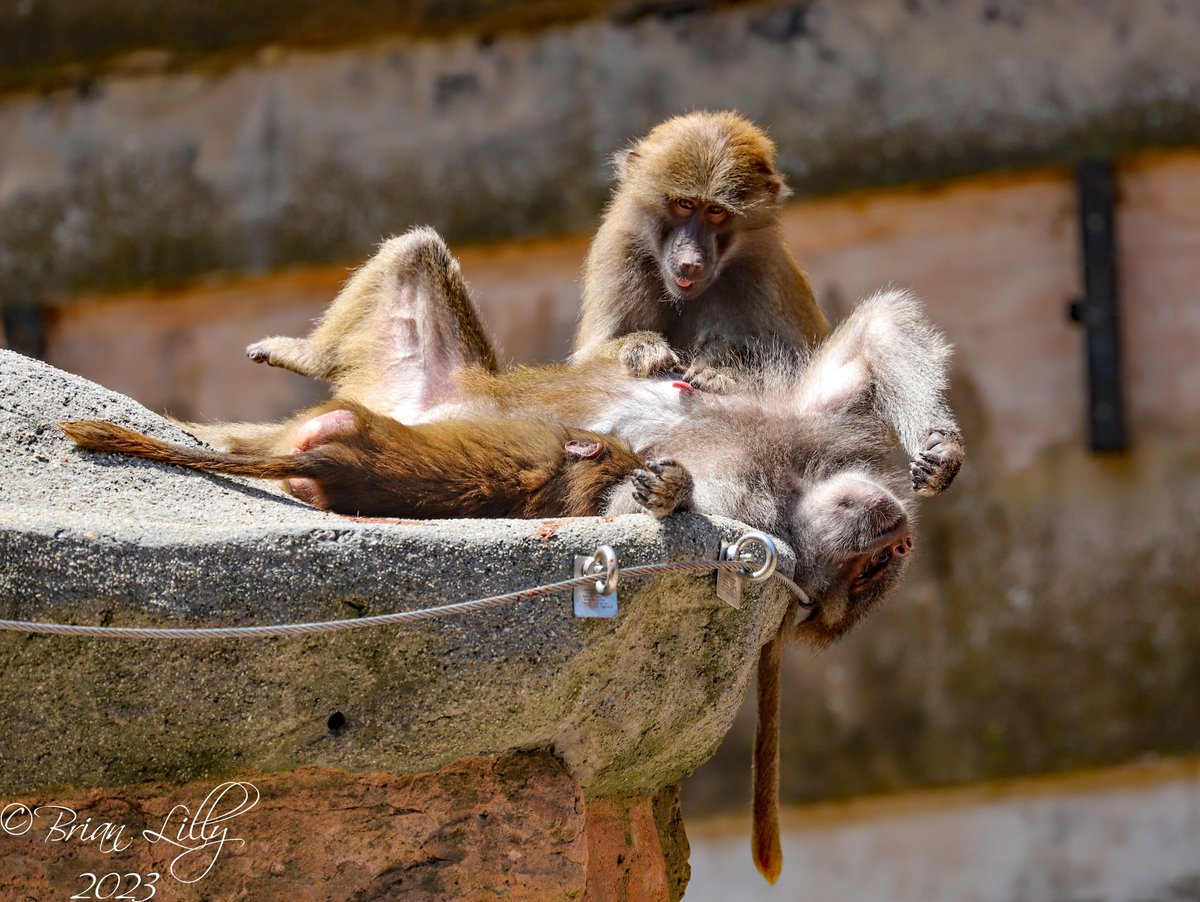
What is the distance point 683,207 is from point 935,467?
1.58 meters

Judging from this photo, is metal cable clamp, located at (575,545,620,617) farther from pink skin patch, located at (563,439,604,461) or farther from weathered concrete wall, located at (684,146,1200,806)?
weathered concrete wall, located at (684,146,1200,806)

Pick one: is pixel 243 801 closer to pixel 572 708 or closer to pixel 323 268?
pixel 572 708

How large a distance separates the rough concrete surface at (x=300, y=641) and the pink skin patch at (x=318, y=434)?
0.72 ft

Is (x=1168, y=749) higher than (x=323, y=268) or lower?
lower

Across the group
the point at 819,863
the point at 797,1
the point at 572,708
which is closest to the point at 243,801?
the point at 572,708

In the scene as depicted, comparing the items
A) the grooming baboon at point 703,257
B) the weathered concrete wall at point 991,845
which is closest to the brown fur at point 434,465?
the grooming baboon at point 703,257

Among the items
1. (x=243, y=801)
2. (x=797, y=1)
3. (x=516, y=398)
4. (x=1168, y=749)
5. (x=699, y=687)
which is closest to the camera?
(x=243, y=801)

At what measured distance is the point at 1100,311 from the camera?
8.18m

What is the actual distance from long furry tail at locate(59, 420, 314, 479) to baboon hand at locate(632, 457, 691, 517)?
0.76 metres

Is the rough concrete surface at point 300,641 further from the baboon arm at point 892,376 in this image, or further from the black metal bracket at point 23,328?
the black metal bracket at point 23,328

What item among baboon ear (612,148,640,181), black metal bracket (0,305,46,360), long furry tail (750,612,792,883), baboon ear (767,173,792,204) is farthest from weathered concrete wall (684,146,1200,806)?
long furry tail (750,612,792,883)

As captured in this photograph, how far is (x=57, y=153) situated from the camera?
9766mm

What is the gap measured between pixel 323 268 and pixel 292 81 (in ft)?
3.82

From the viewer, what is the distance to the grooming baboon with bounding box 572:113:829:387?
485 cm
